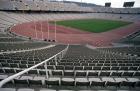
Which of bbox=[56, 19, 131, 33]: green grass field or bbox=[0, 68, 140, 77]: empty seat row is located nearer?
bbox=[0, 68, 140, 77]: empty seat row

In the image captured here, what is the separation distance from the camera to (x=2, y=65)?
11047 millimetres

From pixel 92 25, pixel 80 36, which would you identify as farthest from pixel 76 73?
pixel 92 25

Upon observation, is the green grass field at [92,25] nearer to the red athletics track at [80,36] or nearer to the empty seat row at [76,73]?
the red athletics track at [80,36]

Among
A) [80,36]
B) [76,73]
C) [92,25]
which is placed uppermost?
[92,25]

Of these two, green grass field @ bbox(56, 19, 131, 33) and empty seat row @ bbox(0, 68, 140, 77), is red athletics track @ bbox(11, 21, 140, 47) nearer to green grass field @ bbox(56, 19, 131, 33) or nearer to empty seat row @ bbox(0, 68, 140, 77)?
green grass field @ bbox(56, 19, 131, 33)

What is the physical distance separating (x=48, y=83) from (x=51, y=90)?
628mm

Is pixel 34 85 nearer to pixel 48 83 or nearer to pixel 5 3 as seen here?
pixel 48 83

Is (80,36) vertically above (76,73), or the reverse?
(76,73)

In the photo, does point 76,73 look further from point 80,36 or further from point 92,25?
point 92,25

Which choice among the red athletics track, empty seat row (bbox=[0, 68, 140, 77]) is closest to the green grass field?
the red athletics track

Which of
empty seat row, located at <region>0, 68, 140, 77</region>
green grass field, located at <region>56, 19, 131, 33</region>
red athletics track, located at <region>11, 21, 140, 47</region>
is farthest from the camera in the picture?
green grass field, located at <region>56, 19, 131, 33</region>

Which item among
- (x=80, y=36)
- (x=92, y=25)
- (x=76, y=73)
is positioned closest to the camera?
(x=76, y=73)

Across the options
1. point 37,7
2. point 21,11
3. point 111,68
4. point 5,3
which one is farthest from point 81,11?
point 111,68

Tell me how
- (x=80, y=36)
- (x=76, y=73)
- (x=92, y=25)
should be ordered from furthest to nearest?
(x=92, y=25) → (x=80, y=36) → (x=76, y=73)
